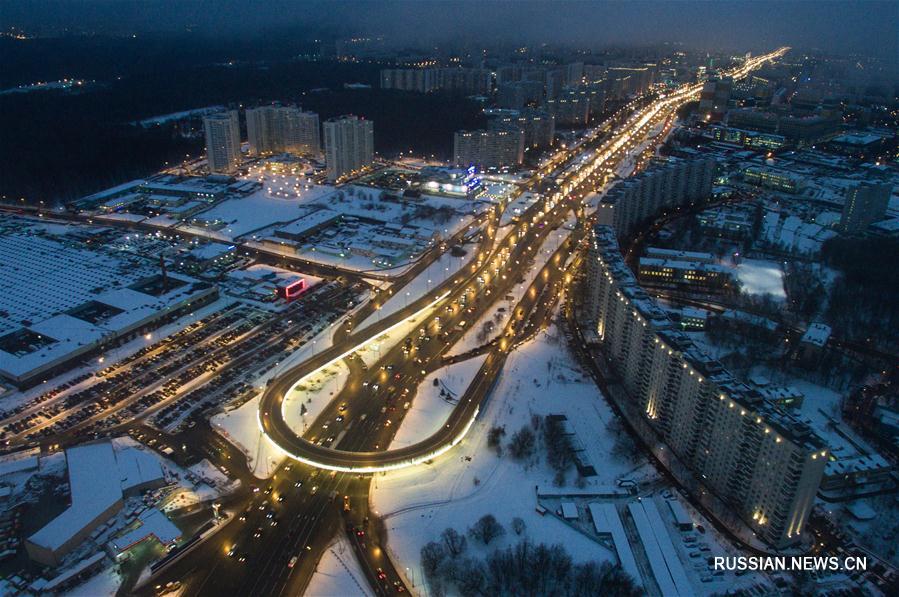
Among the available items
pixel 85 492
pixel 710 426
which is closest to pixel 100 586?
pixel 85 492

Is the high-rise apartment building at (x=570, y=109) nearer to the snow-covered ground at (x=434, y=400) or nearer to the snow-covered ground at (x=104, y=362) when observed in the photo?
the snow-covered ground at (x=104, y=362)

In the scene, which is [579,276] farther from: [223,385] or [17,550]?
[17,550]

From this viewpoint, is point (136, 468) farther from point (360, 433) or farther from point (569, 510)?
point (569, 510)

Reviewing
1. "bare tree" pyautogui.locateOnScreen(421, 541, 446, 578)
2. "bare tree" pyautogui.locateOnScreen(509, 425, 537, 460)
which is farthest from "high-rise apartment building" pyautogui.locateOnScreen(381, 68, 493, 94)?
"bare tree" pyautogui.locateOnScreen(421, 541, 446, 578)

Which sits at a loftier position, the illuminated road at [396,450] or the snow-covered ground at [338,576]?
the illuminated road at [396,450]

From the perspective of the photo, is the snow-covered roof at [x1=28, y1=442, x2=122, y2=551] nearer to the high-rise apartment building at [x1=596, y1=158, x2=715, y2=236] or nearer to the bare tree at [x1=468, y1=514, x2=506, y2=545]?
the bare tree at [x1=468, y1=514, x2=506, y2=545]

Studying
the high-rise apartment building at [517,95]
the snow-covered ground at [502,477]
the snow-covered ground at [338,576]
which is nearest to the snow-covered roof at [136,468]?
the snow-covered ground at [338,576]

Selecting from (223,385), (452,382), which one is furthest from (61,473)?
(452,382)
